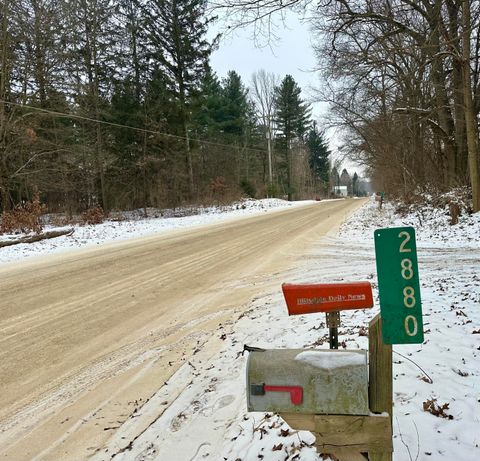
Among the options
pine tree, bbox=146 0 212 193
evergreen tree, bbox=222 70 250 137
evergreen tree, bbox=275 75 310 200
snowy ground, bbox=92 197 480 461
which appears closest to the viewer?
snowy ground, bbox=92 197 480 461

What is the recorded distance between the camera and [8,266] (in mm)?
9852

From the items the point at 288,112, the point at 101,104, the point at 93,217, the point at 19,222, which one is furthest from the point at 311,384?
the point at 288,112

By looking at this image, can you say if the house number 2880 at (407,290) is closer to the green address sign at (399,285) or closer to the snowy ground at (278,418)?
the green address sign at (399,285)

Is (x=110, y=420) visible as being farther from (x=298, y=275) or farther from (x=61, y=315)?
(x=298, y=275)

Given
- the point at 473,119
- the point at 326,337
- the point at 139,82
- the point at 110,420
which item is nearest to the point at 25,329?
the point at 110,420

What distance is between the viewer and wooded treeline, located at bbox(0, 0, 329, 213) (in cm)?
1888

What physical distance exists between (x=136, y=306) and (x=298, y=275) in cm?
329

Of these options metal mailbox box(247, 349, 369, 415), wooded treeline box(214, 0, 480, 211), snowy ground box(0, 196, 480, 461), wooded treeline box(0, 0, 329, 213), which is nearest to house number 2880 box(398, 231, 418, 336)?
metal mailbox box(247, 349, 369, 415)

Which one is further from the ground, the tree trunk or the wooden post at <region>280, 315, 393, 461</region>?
the tree trunk

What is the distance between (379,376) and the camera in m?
1.67

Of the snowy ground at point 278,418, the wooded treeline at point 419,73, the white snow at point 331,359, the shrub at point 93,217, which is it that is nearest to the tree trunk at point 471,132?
the wooded treeline at point 419,73

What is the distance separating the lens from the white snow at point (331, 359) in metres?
1.62

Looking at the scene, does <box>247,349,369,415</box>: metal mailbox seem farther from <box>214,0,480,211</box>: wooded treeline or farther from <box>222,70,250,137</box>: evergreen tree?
<box>222,70,250,137</box>: evergreen tree

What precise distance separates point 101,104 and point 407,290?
1043 inches
